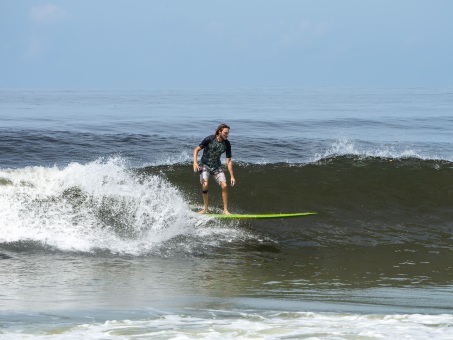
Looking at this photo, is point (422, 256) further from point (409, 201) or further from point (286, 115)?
point (286, 115)

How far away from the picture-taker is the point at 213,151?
13.5 metres

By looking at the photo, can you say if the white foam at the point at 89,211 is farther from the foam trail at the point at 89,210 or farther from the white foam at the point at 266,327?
the white foam at the point at 266,327

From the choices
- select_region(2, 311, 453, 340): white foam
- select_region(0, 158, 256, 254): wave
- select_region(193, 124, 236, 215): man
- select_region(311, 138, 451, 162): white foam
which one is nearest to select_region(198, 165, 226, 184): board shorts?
select_region(193, 124, 236, 215): man

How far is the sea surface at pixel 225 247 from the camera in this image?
7.07 metres

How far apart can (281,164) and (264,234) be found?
572cm

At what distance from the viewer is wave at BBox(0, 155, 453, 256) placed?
12531mm

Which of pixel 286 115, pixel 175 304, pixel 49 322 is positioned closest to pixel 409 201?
pixel 175 304

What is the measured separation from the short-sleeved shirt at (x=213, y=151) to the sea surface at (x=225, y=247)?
1.01 m

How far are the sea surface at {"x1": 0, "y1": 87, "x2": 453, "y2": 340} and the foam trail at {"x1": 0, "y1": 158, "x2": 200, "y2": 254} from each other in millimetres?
36

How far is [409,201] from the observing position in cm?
1585

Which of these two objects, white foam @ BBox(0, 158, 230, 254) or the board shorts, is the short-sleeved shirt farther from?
white foam @ BBox(0, 158, 230, 254)

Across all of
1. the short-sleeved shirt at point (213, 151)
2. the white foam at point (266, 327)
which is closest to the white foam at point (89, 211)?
the short-sleeved shirt at point (213, 151)

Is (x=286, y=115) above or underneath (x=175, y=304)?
above

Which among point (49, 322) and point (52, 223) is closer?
point (49, 322)
